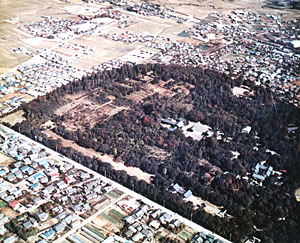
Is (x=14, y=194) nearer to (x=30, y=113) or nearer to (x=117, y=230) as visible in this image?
(x=117, y=230)

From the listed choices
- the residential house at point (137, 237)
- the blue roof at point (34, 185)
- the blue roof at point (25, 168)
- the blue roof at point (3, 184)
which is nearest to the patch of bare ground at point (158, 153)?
the residential house at point (137, 237)

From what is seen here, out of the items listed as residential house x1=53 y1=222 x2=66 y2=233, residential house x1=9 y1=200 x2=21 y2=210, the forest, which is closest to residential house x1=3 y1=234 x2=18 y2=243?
residential house x1=53 y1=222 x2=66 y2=233

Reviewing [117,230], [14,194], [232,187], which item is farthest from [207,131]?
[14,194]

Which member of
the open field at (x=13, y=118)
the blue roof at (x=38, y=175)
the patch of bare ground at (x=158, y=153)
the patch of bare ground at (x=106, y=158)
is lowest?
the open field at (x=13, y=118)

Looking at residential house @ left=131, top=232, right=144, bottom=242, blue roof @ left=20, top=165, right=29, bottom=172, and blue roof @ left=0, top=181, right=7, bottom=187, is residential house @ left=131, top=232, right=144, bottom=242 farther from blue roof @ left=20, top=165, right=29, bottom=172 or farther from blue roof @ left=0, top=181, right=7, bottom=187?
blue roof @ left=20, top=165, right=29, bottom=172

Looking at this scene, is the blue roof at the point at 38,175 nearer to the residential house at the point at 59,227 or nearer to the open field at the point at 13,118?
the residential house at the point at 59,227

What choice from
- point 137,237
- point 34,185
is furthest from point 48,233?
point 137,237
